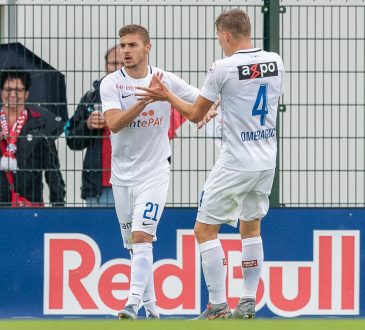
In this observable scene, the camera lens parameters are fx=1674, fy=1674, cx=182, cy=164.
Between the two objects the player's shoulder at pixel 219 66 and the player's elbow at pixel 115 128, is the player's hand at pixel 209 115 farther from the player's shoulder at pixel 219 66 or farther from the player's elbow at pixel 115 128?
the player's shoulder at pixel 219 66

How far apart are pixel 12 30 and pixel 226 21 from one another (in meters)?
3.03

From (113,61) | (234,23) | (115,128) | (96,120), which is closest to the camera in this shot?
(234,23)

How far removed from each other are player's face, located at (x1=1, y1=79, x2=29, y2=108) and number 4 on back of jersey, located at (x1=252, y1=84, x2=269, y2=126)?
294 centimetres

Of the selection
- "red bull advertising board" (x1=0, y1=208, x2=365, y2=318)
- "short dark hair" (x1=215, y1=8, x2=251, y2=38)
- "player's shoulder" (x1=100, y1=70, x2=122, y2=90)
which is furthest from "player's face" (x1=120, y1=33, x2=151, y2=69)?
"red bull advertising board" (x1=0, y1=208, x2=365, y2=318)

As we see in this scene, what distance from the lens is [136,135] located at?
13164mm

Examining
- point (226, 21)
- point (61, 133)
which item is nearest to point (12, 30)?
point (61, 133)

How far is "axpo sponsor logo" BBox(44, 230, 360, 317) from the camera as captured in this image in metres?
14.7

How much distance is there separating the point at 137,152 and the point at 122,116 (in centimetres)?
45

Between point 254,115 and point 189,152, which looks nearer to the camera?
point 254,115

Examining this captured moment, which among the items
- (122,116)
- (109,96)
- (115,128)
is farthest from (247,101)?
(109,96)

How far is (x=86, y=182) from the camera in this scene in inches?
579

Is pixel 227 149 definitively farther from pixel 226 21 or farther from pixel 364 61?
pixel 364 61

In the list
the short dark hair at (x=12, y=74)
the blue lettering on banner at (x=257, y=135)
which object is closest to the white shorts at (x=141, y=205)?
the blue lettering on banner at (x=257, y=135)

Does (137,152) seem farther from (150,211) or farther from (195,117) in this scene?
(195,117)
